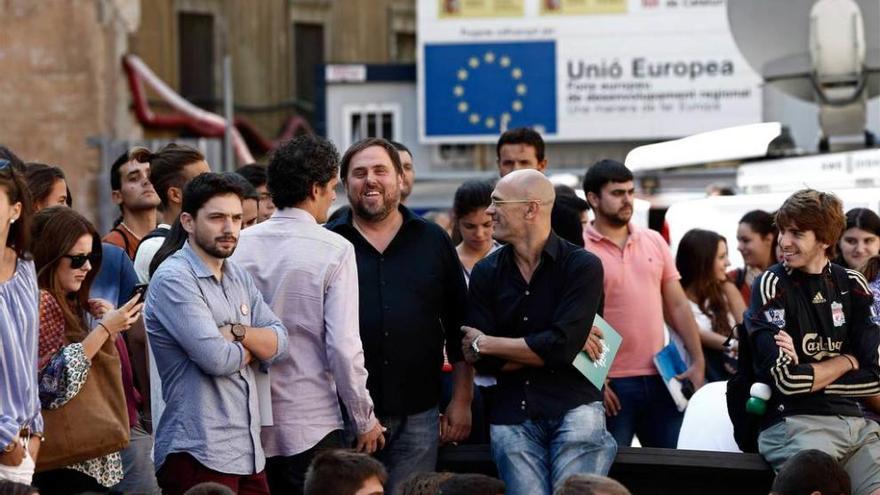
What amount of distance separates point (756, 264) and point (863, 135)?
17.5 ft

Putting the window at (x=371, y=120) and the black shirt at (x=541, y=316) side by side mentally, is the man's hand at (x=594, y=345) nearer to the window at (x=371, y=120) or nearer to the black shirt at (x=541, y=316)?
the black shirt at (x=541, y=316)

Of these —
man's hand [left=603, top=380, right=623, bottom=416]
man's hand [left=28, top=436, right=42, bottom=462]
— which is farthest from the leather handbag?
man's hand [left=603, top=380, right=623, bottom=416]

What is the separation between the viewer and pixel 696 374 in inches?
319

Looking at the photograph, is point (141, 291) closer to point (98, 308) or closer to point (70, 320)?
point (98, 308)

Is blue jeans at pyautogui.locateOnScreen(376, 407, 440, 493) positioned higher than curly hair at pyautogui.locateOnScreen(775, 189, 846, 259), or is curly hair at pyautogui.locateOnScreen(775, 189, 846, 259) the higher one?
curly hair at pyautogui.locateOnScreen(775, 189, 846, 259)

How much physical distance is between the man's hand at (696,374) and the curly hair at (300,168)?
2.37 m

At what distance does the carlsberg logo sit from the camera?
6297 mm

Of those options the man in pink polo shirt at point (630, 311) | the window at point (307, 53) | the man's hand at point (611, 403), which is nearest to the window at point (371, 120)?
the window at point (307, 53)

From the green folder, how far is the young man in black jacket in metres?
0.56

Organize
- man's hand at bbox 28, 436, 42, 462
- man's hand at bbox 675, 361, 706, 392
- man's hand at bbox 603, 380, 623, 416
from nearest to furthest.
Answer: man's hand at bbox 28, 436, 42, 462
man's hand at bbox 603, 380, 623, 416
man's hand at bbox 675, 361, 706, 392

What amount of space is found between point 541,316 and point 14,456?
206 centimetres

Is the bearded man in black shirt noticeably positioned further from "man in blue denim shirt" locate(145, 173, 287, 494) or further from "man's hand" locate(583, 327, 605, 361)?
"man in blue denim shirt" locate(145, 173, 287, 494)

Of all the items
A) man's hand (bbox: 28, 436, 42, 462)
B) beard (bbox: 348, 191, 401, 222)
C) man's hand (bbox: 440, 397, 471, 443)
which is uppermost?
beard (bbox: 348, 191, 401, 222)

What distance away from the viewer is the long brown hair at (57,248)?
6.05 m
